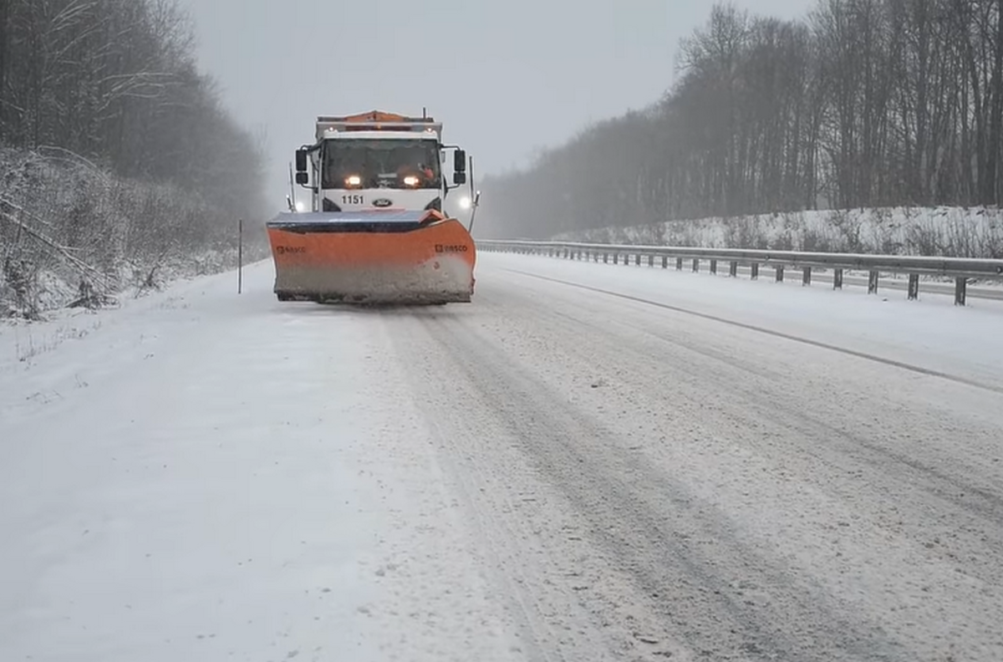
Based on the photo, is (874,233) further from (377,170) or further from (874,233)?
(377,170)

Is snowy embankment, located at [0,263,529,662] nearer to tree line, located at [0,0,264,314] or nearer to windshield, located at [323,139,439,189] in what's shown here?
tree line, located at [0,0,264,314]

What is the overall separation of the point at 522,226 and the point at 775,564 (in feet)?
351

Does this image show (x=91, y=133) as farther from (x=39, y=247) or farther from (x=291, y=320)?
(x=291, y=320)

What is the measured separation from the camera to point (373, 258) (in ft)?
37.1

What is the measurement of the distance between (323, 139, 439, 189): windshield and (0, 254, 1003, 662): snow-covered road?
6239mm

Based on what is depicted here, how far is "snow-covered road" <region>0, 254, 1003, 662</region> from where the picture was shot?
8.68 feet

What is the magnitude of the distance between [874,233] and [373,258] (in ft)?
61.6

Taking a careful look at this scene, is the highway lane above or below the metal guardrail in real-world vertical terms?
below

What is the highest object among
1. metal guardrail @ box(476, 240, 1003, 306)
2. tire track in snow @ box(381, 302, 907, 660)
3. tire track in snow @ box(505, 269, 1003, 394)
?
metal guardrail @ box(476, 240, 1003, 306)

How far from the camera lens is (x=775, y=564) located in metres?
3.17

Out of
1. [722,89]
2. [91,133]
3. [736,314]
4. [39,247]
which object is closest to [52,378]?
[39,247]

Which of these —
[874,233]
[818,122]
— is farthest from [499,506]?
[818,122]

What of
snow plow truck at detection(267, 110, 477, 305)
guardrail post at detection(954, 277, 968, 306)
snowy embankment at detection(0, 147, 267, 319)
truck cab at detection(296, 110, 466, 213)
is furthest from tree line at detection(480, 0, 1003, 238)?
snowy embankment at detection(0, 147, 267, 319)

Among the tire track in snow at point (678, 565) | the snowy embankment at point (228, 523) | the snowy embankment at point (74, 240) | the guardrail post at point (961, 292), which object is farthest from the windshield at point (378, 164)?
the tire track in snow at point (678, 565)
